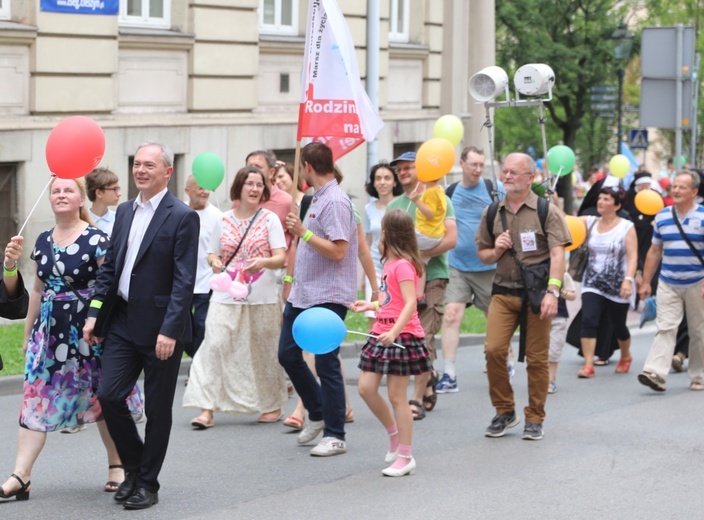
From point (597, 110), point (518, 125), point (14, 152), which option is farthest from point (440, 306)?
point (518, 125)

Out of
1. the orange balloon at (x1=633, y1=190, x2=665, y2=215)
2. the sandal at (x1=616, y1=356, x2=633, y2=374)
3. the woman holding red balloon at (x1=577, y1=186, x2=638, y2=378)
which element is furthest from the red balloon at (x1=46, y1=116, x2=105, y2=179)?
the orange balloon at (x1=633, y1=190, x2=665, y2=215)

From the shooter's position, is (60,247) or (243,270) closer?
(60,247)

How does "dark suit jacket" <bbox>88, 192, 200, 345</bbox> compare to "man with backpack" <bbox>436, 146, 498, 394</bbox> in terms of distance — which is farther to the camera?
"man with backpack" <bbox>436, 146, 498, 394</bbox>

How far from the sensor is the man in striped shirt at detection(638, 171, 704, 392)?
11203 mm

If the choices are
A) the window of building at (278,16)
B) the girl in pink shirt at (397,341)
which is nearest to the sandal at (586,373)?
the girl in pink shirt at (397,341)

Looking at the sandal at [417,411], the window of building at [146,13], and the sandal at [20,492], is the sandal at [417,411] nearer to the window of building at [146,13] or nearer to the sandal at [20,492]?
the sandal at [20,492]

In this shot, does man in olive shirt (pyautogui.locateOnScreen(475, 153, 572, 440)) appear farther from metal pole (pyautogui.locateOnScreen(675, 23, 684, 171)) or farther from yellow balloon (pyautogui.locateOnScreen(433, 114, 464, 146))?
metal pole (pyautogui.locateOnScreen(675, 23, 684, 171))

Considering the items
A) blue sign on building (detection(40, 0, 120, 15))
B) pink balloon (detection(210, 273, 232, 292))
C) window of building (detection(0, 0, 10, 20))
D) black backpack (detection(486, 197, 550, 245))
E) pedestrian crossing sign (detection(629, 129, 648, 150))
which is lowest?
pink balloon (detection(210, 273, 232, 292))

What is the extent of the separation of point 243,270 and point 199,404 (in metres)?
0.97

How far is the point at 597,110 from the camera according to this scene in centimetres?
3086

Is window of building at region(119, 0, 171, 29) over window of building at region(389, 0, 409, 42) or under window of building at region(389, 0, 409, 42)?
under

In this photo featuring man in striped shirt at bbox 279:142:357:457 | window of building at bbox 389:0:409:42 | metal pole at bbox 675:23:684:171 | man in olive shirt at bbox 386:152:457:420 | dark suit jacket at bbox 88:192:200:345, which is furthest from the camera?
window of building at bbox 389:0:409:42

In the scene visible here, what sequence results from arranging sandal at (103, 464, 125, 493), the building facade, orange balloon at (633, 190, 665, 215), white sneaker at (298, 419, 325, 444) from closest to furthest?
sandal at (103, 464, 125, 493), white sneaker at (298, 419, 325, 444), orange balloon at (633, 190, 665, 215), the building facade

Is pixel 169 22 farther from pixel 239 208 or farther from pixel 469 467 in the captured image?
pixel 469 467
